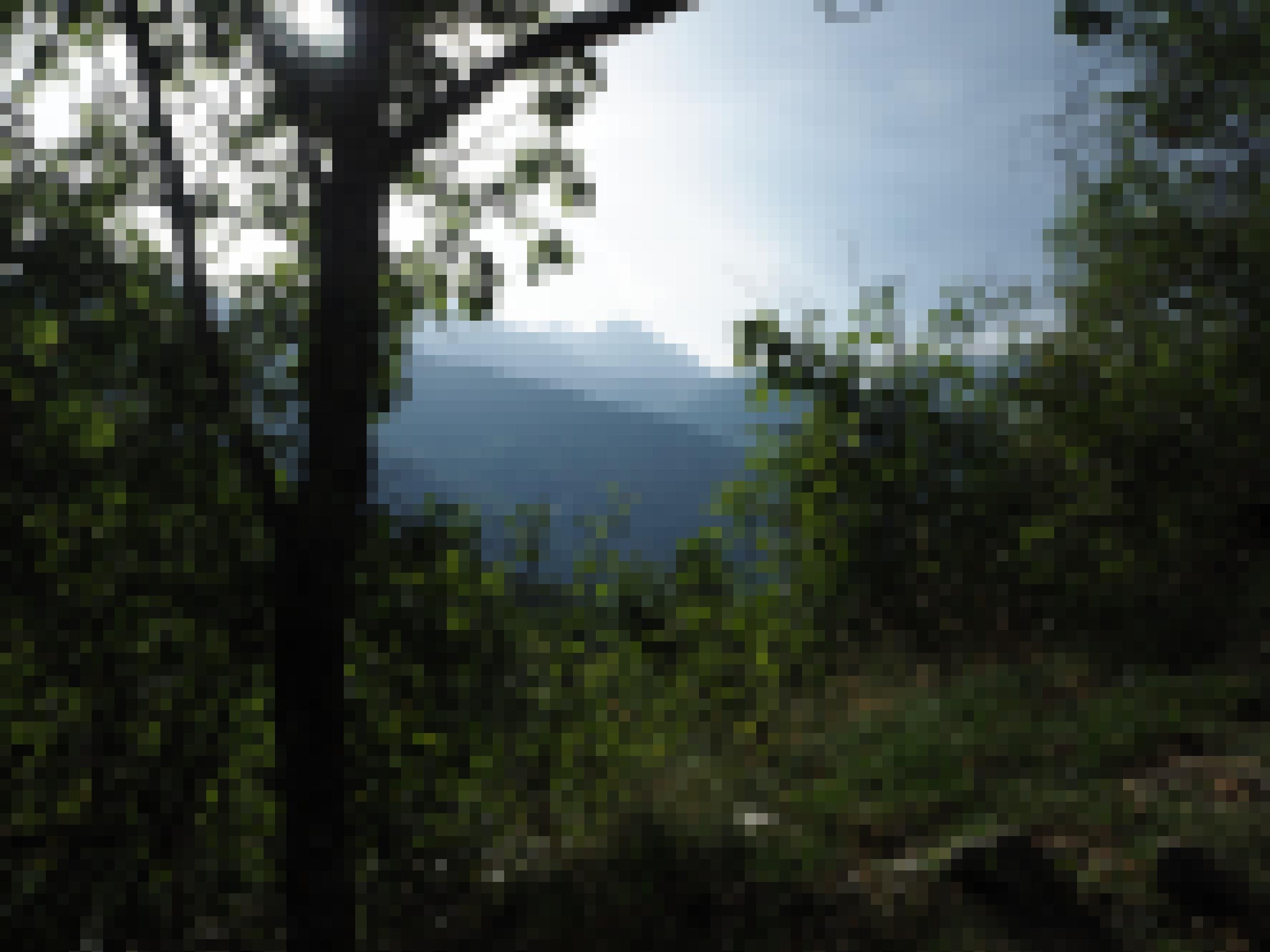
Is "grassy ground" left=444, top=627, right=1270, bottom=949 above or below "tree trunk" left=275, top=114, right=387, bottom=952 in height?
below

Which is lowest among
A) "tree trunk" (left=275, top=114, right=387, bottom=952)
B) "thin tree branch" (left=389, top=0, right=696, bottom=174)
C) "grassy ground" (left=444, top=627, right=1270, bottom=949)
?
"grassy ground" (left=444, top=627, right=1270, bottom=949)

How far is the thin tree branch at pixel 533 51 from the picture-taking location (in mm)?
5301

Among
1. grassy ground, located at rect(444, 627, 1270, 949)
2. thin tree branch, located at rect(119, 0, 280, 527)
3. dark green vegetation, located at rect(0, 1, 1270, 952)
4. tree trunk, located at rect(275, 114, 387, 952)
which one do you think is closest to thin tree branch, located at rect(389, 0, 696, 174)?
tree trunk, located at rect(275, 114, 387, 952)

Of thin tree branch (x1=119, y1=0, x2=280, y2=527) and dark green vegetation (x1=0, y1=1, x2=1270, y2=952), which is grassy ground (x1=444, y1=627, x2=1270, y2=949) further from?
thin tree branch (x1=119, y1=0, x2=280, y2=527)

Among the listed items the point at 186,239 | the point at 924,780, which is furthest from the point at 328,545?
the point at 924,780

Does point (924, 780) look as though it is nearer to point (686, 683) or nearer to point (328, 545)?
point (686, 683)

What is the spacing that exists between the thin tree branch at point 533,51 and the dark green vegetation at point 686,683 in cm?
213

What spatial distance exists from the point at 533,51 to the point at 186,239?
277 cm

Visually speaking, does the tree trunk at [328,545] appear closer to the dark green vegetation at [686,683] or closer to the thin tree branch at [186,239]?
the dark green vegetation at [686,683]

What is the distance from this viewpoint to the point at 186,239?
5.72m

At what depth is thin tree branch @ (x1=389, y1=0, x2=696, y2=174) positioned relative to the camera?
5.30 m

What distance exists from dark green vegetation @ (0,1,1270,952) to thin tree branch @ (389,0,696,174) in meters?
2.13

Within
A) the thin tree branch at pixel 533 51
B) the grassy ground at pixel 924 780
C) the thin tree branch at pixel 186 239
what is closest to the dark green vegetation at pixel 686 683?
the grassy ground at pixel 924 780

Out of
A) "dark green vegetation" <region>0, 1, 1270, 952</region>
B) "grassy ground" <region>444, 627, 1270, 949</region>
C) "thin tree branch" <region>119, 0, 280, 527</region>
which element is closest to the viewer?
"thin tree branch" <region>119, 0, 280, 527</region>
